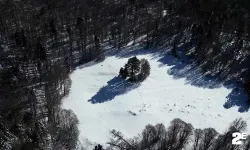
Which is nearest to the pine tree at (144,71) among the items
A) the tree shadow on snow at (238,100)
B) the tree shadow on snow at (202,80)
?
the tree shadow on snow at (202,80)

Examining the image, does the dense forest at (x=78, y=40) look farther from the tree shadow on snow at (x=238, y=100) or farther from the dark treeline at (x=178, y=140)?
the dark treeline at (x=178, y=140)

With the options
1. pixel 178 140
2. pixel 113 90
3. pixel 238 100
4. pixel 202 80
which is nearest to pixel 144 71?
pixel 113 90

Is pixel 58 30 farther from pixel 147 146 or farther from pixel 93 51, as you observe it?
pixel 147 146

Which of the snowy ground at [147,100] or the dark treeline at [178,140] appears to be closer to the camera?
the dark treeline at [178,140]

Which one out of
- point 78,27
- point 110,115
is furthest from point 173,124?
point 78,27

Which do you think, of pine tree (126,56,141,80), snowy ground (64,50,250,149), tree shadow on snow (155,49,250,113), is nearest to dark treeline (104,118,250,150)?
snowy ground (64,50,250,149)

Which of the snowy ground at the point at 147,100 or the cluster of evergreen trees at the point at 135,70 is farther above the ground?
the cluster of evergreen trees at the point at 135,70
